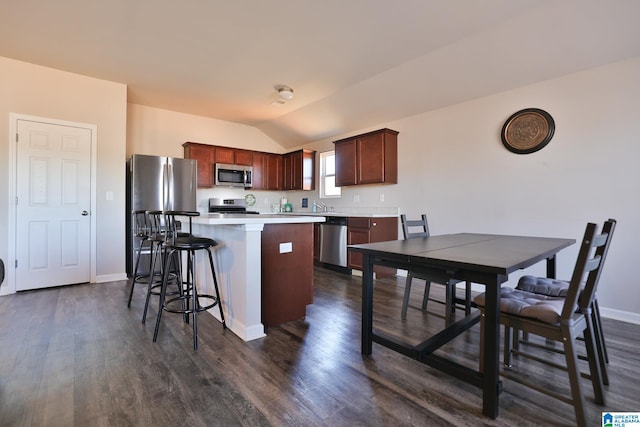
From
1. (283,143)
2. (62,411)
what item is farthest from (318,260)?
(62,411)

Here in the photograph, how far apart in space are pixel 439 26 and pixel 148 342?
11.5ft

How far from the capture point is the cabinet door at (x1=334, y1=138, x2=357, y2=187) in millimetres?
4766

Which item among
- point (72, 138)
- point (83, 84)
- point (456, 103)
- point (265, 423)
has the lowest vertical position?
point (265, 423)

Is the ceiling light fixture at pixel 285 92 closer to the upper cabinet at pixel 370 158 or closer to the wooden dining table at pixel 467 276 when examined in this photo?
the upper cabinet at pixel 370 158

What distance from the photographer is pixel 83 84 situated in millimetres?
3840

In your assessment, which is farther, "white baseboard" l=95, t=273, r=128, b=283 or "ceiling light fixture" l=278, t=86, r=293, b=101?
"ceiling light fixture" l=278, t=86, r=293, b=101

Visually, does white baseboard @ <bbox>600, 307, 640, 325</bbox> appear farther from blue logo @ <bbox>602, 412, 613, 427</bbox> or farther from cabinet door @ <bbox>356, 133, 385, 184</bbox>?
cabinet door @ <bbox>356, 133, 385, 184</bbox>

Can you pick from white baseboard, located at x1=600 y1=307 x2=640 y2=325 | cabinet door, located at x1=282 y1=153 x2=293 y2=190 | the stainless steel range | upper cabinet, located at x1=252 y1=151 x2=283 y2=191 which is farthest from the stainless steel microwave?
white baseboard, located at x1=600 y1=307 x2=640 y2=325

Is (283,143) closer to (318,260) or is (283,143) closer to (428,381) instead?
(318,260)

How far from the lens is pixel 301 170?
19.0 feet

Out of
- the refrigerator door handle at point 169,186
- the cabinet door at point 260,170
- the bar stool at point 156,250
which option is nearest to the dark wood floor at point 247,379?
the bar stool at point 156,250

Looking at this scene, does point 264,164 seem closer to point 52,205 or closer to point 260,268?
point 52,205

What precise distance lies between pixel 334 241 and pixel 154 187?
2703mm

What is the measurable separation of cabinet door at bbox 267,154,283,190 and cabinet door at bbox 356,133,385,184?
83.9 inches
